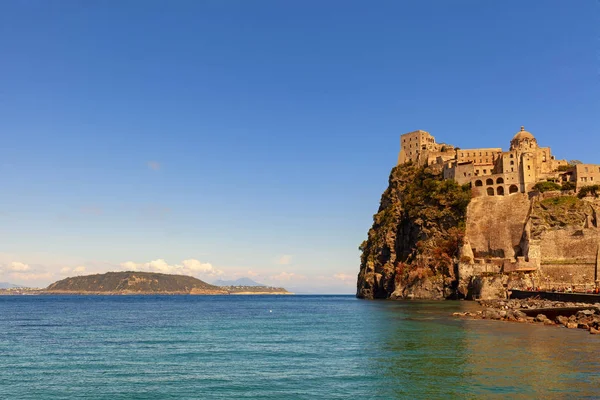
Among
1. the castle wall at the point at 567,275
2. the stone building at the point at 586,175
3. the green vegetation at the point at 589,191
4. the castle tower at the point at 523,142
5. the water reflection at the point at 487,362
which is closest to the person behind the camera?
the water reflection at the point at 487,362

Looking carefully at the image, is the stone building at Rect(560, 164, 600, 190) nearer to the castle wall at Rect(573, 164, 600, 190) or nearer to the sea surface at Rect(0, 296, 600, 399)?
the castle wall at Rect(573, 164, 600, 190)

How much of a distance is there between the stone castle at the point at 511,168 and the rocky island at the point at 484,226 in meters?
0.19

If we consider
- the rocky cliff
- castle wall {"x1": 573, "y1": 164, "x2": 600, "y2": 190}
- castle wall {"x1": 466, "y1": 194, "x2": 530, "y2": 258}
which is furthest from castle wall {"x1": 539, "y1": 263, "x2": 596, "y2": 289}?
castle wall {"x1": 573, "y1": 164, "x2": 600, "y2": 190}

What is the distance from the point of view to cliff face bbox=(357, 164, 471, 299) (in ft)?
299

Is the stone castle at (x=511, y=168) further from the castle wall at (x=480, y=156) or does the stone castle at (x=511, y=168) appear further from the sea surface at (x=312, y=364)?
the sea surface at (x=312, y=364)

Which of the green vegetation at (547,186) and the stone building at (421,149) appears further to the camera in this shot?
the stone building at (421,149)

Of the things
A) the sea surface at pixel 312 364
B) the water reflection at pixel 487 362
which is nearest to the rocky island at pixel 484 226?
the sea surface at pixel 312 364

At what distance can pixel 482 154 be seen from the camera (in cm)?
11075

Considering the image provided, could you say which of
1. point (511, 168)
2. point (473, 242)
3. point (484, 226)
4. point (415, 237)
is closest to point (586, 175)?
point (511, 168)

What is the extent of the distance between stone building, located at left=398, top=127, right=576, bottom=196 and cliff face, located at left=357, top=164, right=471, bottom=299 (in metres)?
3.67

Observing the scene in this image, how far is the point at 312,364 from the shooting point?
93.0ft

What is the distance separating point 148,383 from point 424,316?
39.3 meters

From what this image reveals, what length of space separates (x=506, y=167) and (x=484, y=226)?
646 inches

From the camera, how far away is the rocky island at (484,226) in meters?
76.6
